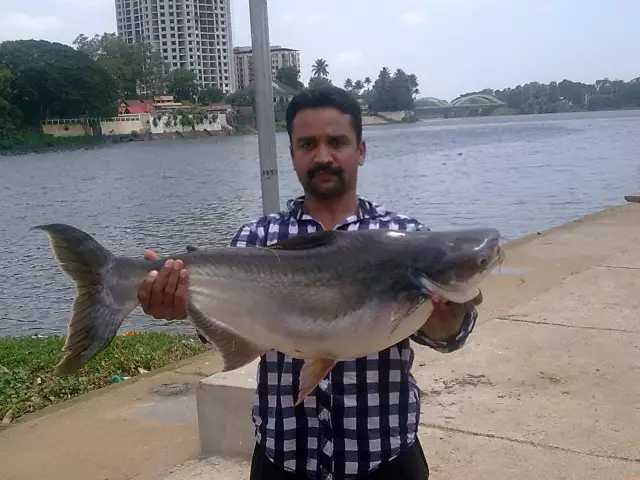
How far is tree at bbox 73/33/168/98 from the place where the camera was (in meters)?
129

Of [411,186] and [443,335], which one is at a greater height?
[443,335]

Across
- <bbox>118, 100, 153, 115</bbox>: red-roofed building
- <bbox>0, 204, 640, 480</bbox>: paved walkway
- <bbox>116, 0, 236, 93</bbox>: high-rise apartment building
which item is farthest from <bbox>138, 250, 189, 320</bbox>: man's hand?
<bbox>116, 0, 236, 93</bbox>: high-rise apartment building

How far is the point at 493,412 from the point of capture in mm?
5082

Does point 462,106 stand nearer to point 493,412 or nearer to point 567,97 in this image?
point 567,97

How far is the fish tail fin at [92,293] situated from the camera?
2611 millimetres

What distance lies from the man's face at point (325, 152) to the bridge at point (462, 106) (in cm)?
17501

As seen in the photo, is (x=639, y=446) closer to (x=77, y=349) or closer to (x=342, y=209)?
(x=342, y=209)

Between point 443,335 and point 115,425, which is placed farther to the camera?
point 115,425

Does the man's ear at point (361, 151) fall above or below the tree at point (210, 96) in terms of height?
below

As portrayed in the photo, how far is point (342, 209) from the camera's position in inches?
109

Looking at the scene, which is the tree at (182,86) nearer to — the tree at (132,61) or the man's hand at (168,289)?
the tree at (132,61)

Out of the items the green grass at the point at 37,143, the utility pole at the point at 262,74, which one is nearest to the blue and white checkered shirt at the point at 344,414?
the utility pole at the point at 262,74

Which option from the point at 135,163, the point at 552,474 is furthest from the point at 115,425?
the point at 135,163

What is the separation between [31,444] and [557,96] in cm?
18749
